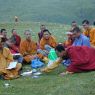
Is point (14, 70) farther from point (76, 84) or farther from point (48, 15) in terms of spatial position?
point (48, 15)

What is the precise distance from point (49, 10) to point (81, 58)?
347ft

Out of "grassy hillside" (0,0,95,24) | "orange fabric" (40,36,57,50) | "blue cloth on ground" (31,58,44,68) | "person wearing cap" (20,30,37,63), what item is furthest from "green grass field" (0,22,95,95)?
"grassy hillside" (0,0,95,24)

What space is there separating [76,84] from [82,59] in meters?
1.86

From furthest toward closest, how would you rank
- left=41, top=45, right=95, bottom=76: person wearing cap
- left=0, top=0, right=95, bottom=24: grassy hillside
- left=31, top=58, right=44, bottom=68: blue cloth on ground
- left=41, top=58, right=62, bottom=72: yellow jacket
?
left=0, top=0, right=95, bottom=24: grassy hillside, left=31, top=58, right=44, bottom=68: blue cloth on ground, left=41, top=58, right=62, bottom=72: yellow jacket, left=41, top=45, right=95, bottom=76: person wearing cap

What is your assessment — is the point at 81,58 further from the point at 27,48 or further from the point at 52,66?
the point at 27,48

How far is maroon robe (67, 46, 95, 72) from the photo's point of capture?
13179mm

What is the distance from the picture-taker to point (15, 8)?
404ft

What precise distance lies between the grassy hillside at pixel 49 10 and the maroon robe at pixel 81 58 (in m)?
93.0

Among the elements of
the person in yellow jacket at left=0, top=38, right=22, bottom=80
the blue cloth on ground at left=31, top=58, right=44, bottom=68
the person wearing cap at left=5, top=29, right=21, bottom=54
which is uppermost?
the person in yellow jacket at left=0, top=38, right=22, bottom=80

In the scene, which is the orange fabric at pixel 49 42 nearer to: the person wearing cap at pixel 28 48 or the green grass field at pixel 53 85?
the person wearing cap at pixel 28 48

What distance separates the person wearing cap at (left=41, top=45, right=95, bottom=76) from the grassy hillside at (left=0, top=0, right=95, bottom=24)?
93025mm

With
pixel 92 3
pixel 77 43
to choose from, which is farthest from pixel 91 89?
pixel 92 3

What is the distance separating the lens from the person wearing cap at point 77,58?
1313 centimetres

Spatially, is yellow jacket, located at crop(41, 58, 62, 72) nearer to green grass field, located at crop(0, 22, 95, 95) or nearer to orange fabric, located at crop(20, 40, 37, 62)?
green grass field, located at crop(0, 22, 95, 95)
